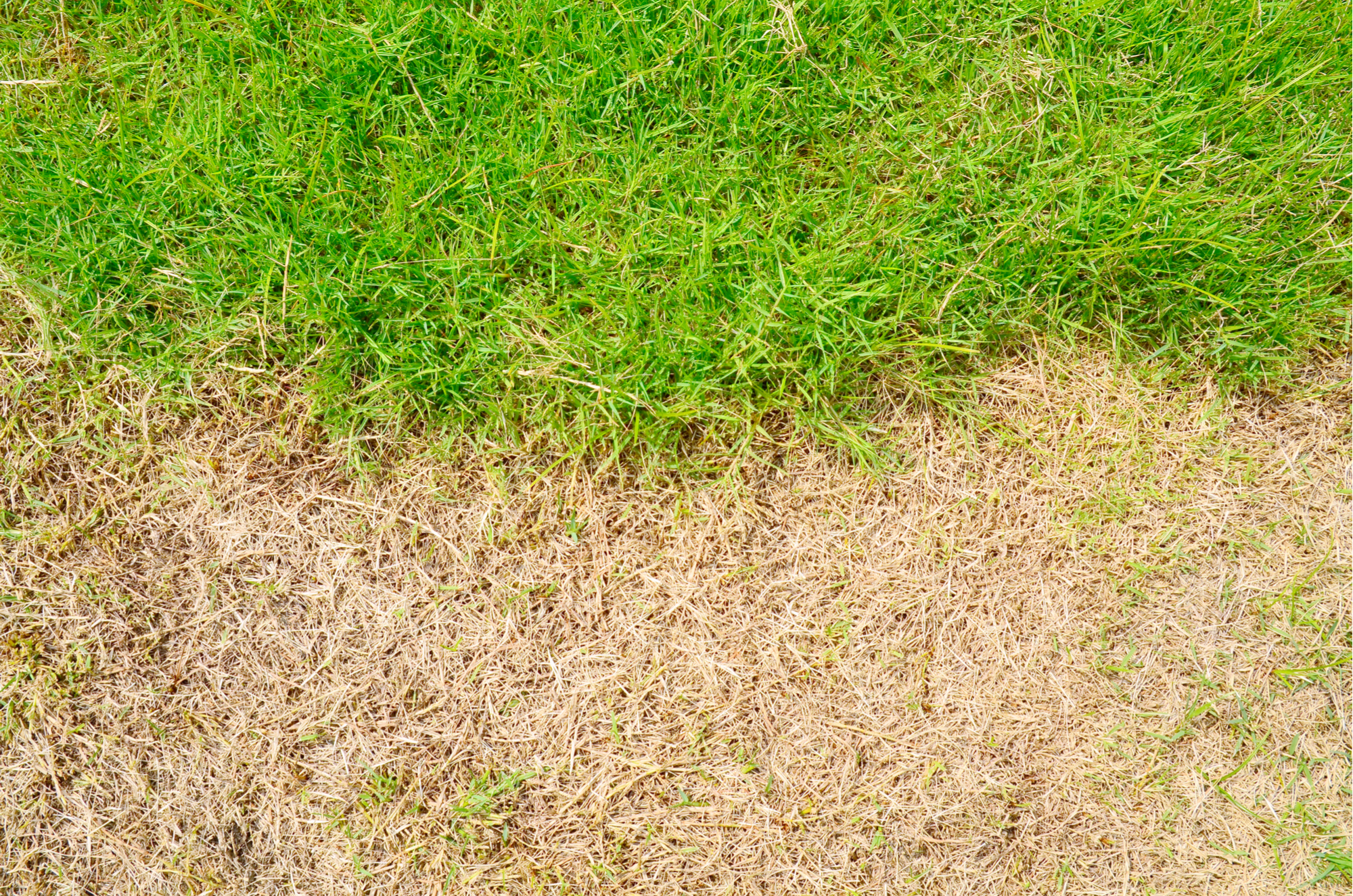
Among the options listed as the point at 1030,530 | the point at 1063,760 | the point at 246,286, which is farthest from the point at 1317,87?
the point at 246,286

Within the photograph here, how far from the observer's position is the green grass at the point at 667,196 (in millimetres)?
2088

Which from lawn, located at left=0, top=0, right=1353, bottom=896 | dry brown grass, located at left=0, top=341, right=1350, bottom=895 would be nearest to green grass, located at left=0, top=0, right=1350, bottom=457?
lawn, located at left=0, top=0, right=1353, bottom=896

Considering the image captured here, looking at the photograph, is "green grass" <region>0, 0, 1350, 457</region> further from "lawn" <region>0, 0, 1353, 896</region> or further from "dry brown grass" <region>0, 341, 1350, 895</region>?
"dry brown grass" <region>0, 341, 1350, 895</region>

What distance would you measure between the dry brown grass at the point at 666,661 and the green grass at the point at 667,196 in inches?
7.9

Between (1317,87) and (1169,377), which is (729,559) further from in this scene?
(1317,87)

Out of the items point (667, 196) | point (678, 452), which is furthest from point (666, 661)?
point (667, 196)

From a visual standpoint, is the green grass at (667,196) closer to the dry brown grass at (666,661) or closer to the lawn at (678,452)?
the lawn at (678,452)

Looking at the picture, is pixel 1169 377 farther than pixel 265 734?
Result: Yes

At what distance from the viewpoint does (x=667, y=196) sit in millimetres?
2111

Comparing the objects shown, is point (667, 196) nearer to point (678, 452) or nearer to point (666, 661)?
point (678, 452)

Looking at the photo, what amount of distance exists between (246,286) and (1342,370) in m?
3.03

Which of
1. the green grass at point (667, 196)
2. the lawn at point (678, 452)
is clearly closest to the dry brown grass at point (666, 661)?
the lawn at point (678, 452)

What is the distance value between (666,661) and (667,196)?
1.24 meters

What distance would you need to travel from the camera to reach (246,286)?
2123mm
